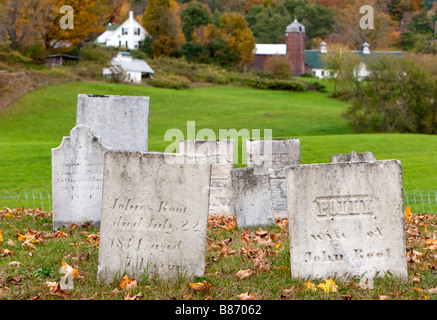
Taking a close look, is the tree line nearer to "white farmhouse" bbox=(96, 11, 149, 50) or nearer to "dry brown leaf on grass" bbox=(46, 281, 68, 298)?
"white farmhouse" bbox=(96, 11, 149, 50)

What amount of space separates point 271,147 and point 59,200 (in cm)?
→ 551

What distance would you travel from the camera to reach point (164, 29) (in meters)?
86.9

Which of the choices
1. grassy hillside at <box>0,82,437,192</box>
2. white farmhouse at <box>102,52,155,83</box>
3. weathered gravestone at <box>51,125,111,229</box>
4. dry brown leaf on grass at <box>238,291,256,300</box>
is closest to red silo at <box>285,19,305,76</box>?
grassy hillside at <box>0,82,437,192</box>

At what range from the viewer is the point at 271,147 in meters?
15.0

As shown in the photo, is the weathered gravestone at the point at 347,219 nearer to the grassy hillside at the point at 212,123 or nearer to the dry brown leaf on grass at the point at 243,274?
the dry brown leaf on grass at the point at 243,274

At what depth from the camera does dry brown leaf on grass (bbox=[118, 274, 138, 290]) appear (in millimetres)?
6926

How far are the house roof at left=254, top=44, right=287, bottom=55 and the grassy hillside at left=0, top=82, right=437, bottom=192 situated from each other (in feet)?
93.4

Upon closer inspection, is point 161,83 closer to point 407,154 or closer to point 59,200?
point 407,154

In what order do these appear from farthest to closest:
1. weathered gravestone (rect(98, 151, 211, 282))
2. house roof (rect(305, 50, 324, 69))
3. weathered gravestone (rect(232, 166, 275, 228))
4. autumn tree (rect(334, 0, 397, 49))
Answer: house roof (rect(305, 50, 324, 69)), autumn tree (rect(334, 0, 397, 49)), weathered gravestone (rect(232, 166, 275, 228)), weathered gravestone (rect(98, 151, 211, 282))

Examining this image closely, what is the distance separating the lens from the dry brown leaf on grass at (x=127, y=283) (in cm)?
693

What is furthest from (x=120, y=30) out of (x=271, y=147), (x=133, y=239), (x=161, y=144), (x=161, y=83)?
(x=133, y=239)

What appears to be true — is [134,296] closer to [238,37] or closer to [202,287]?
[202,287]

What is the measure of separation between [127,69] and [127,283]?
6558 centimetres

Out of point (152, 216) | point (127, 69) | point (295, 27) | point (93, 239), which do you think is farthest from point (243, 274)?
point (295, 27)
